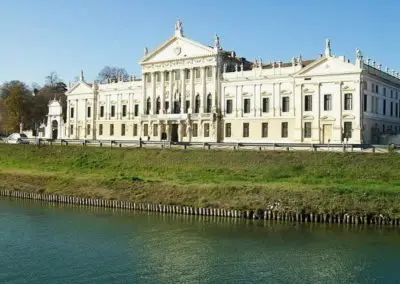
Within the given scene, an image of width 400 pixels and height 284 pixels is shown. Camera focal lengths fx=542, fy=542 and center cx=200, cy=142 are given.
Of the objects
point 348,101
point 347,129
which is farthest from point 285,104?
point 347,129

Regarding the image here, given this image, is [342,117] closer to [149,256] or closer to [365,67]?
[365,67]

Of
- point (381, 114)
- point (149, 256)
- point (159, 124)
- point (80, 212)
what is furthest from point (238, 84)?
point (149, 256)

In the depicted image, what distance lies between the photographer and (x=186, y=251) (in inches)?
1260

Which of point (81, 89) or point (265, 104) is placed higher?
point (81, 89)

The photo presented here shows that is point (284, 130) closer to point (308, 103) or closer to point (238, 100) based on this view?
point (308, 103)

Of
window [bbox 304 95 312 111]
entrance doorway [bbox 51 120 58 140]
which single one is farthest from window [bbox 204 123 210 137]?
entrance doorway [bbox 51 120 58 140]

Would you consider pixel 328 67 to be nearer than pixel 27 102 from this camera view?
Yes

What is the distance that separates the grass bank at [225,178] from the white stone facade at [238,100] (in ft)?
41.9

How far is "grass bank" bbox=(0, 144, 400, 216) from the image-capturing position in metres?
41.8

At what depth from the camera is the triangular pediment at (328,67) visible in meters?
62.7

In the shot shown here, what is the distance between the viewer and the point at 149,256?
30.8 meters

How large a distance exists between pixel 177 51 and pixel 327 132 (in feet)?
82.5

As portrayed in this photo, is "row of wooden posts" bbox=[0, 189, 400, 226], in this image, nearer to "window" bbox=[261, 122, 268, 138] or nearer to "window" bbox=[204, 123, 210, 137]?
"window" bbox=[204, 123, 210, 137]

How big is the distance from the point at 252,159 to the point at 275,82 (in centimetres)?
1720
